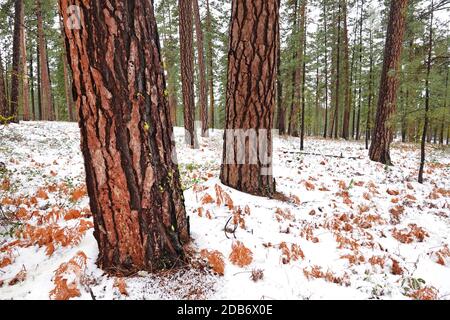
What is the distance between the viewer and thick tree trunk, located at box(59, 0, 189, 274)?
193cm

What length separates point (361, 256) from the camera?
2910mm

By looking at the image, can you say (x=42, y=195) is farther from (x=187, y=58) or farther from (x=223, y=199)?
(x=187, y=58)

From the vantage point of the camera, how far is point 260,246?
116 inches

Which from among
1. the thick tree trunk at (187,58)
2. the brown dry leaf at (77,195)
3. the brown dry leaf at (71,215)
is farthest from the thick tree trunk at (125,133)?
the thick tree trunk at (187,58)

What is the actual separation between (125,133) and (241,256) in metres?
1.67

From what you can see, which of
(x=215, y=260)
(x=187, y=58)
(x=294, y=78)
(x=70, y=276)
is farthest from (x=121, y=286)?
(x=294, y=78)

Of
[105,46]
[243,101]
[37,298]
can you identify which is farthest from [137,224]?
[243,101]

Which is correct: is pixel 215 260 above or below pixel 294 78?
below

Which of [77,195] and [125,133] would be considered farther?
[77,195]

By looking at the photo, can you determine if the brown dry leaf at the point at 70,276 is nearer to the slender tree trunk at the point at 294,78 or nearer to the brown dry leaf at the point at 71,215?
the brown dry leaf at the point at 71,215

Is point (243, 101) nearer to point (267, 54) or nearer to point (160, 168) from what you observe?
point (267, 54)

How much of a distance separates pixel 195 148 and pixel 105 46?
9.46 m

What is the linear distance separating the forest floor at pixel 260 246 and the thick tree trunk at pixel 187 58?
18.1 feet

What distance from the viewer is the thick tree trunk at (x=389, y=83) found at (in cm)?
857
